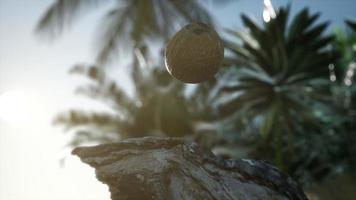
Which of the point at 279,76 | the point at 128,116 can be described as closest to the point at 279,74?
the point at 279,76

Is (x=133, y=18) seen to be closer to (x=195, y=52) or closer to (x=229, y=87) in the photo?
(x=229, y=87)

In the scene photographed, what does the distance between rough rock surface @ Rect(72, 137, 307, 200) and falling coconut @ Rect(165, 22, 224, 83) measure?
0.52 metres

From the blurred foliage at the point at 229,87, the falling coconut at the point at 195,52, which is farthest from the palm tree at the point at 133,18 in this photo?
the falling coconut at the point at 195,52

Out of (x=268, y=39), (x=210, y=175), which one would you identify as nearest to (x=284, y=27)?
(x=268, y=39)

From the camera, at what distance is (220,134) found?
55.7 feet

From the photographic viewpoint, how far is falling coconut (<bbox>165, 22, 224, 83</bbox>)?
3.50 meters

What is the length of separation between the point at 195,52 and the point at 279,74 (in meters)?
10.6

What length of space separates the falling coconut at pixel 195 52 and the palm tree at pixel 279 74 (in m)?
9.91

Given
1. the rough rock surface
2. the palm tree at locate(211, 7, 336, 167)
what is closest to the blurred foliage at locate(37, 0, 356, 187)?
the palm tree at locate(211, 7, 336, 167)

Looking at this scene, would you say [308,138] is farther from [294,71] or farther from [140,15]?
[140,15]

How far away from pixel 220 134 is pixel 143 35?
453cm

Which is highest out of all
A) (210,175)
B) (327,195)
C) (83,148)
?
(83,148)

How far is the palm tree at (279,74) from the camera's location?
13.7 m

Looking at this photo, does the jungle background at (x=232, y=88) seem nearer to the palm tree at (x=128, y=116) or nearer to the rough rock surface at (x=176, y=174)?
the palm tree at (x=128, y=116)
